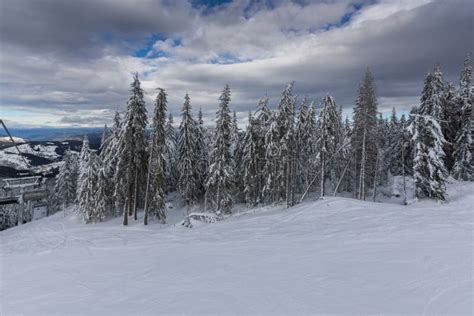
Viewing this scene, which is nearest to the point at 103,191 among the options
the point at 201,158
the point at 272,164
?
the point at 201,158

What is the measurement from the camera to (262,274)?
7293mm

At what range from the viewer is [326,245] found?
9.62 meters

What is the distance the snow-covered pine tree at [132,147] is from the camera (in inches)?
1100

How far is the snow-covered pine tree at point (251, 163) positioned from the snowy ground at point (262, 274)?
24510 mm

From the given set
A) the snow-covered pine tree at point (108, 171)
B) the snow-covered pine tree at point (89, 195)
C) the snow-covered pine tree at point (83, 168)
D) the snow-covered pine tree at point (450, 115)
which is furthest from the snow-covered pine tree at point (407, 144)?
the snow-covered pine tree at point (83, 168)

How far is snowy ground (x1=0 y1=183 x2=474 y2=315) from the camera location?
5.61m

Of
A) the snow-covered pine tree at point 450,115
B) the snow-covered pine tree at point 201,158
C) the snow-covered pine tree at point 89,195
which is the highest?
the snow-covered pine tree at point 450,115

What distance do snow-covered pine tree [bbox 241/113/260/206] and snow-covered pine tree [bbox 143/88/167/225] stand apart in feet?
35.6

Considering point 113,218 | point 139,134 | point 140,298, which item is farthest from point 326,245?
point 113,218

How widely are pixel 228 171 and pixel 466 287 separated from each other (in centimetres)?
2965

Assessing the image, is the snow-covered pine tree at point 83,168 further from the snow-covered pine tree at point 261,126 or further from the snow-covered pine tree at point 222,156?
the snow-covered pine tree at point 261,126

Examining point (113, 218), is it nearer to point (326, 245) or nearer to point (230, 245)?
point (230, 245)

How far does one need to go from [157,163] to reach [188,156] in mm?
8385

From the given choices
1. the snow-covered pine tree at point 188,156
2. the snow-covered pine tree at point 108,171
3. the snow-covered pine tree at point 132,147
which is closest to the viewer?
the snow-covered pine tree at point 132,147
